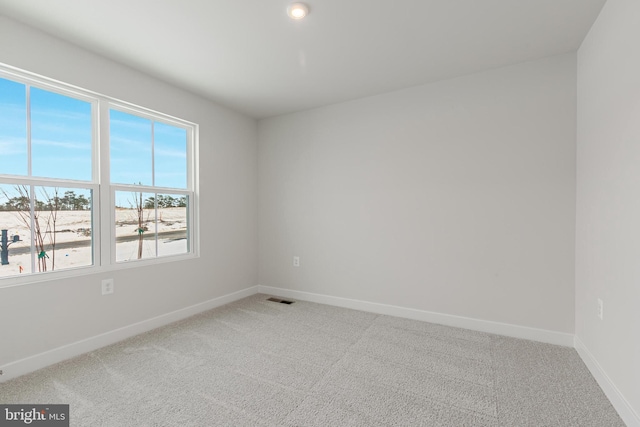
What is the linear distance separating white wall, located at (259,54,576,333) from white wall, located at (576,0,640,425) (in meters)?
0.21

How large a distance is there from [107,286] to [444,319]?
315cm

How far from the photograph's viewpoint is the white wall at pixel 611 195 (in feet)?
5.07

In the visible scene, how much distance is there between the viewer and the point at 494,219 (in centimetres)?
271

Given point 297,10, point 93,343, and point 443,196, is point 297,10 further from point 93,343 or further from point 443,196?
point 93,343

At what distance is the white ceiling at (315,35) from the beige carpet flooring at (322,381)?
2.45 m

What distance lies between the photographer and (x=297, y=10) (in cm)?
189

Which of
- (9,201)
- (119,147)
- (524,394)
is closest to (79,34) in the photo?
(119,147)

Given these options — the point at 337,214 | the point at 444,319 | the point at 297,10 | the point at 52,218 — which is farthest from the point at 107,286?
the point at 444,319

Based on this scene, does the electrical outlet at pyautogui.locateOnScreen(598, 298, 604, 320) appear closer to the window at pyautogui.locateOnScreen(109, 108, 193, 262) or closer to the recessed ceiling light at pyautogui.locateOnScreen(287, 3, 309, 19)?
the recessed ceiling light at pyautogui.locateOnScreen(287, 3, 309, 19)

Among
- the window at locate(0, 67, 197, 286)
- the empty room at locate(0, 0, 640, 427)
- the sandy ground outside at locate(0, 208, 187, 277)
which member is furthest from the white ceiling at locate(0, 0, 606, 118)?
the sandy ground outside at locate(0, 208, 187, 277)

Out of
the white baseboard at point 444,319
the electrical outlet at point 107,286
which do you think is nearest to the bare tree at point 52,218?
the electrical outlet at point 107,286

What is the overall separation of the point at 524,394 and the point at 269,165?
3.50 meters

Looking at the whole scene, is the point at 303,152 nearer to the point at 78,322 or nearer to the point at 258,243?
the point at 258,243

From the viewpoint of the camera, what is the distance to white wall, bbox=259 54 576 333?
2.49m
